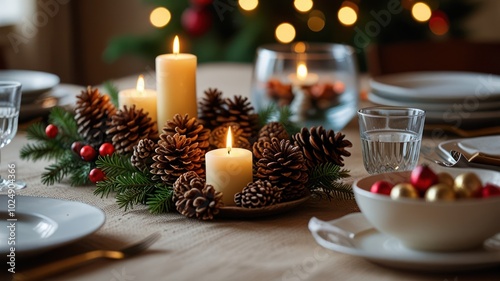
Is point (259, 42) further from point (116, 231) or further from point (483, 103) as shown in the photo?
point (116, 231)

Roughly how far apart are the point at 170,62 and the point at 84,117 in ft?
0.56

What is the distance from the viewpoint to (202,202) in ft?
3.01

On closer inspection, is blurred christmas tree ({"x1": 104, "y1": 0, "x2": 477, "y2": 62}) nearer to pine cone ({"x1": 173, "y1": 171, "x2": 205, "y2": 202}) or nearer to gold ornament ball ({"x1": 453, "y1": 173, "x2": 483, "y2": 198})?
pine cone ({"x1": 173, "y1": 171, "x2": 205, "y2": 202})

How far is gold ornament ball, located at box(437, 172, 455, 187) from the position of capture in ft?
2.54

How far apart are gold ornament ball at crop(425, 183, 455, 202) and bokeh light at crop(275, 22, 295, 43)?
8.56 ft

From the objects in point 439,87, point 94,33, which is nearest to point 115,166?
point 439,87

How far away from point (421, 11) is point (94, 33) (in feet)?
6.17

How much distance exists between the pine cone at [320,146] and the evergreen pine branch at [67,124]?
386mm

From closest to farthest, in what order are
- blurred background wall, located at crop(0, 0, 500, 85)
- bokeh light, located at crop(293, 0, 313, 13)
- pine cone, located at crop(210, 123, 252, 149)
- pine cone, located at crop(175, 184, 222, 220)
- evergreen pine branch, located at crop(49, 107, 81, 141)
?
pine cone, located at crop(175, 184, 222, 220) < pine cone, located at crop(210, 123, 252, 149) < evergreen pine branch, located at crop(49, 107, 81, 141) < bokeh light, located at crop(293, 0, 313, 13) < blurred background wall, located at crop(0, 0, 500, 85)

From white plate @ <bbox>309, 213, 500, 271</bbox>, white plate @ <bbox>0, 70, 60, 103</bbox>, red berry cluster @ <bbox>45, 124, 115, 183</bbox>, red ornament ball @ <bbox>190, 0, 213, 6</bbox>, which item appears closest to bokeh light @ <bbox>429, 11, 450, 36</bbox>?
red ornament ball @ <bbox>190, 0, 213, 6</bbox>

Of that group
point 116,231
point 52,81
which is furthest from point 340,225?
point 52,81

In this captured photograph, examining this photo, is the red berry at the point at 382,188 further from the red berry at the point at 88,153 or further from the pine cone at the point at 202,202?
the red berry at the point at 88,153

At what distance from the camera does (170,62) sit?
3.65ft

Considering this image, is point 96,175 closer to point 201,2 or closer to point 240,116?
point 240,116
